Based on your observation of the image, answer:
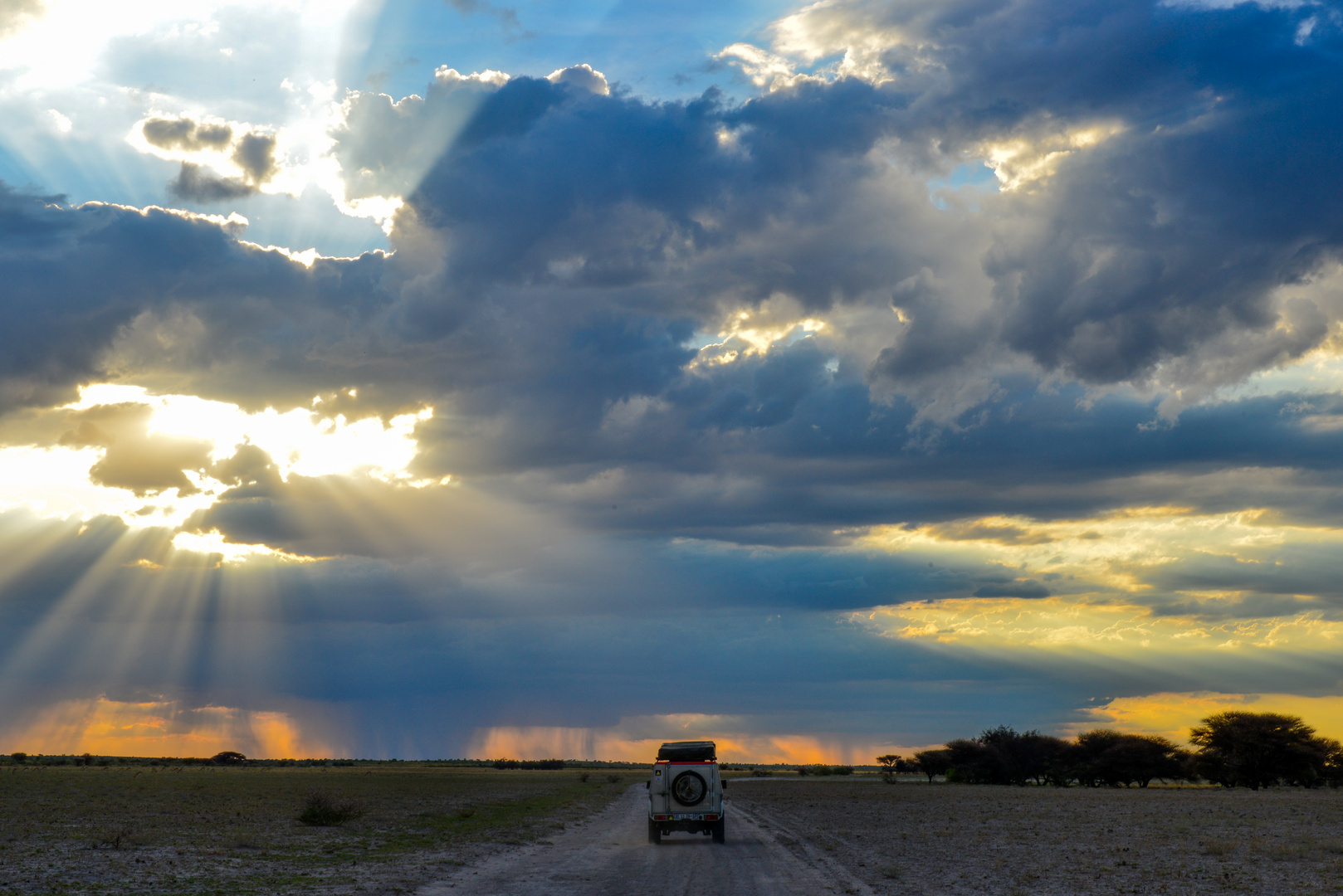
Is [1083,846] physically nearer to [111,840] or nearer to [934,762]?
[111,840]

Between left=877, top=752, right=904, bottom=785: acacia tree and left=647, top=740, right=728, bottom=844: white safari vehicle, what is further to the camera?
left=877, top=752, right=904, bottom=785: acacia tree

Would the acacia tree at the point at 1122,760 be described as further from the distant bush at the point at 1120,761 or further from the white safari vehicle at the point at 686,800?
the white safari vehicle at the point at 686,800

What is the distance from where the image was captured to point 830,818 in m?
57.6

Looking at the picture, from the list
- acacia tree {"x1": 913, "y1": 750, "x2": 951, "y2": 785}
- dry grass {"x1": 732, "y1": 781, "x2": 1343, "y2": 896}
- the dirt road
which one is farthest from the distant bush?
the dirt road

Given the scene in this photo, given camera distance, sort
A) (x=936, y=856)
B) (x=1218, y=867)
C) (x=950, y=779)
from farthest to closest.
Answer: (x=950, y=779), (x=936, y=856), (x=1218, y=867)

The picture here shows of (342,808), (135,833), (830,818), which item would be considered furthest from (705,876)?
(830,818)

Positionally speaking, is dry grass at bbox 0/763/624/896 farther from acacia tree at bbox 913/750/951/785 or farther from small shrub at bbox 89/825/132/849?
acacia tree at bbox 913/750/951/785

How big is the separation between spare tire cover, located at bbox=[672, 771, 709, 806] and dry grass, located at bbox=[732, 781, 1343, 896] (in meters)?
4.84

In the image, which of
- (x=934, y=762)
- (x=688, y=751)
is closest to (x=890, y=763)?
(x=934, y=762)

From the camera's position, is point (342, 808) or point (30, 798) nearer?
point (342, 808)

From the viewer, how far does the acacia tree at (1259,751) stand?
363 ft

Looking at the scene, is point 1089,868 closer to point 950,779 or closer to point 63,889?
point 63,889

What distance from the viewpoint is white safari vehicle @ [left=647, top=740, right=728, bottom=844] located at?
38688mm

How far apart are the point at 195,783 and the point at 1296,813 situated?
92.0 metres
